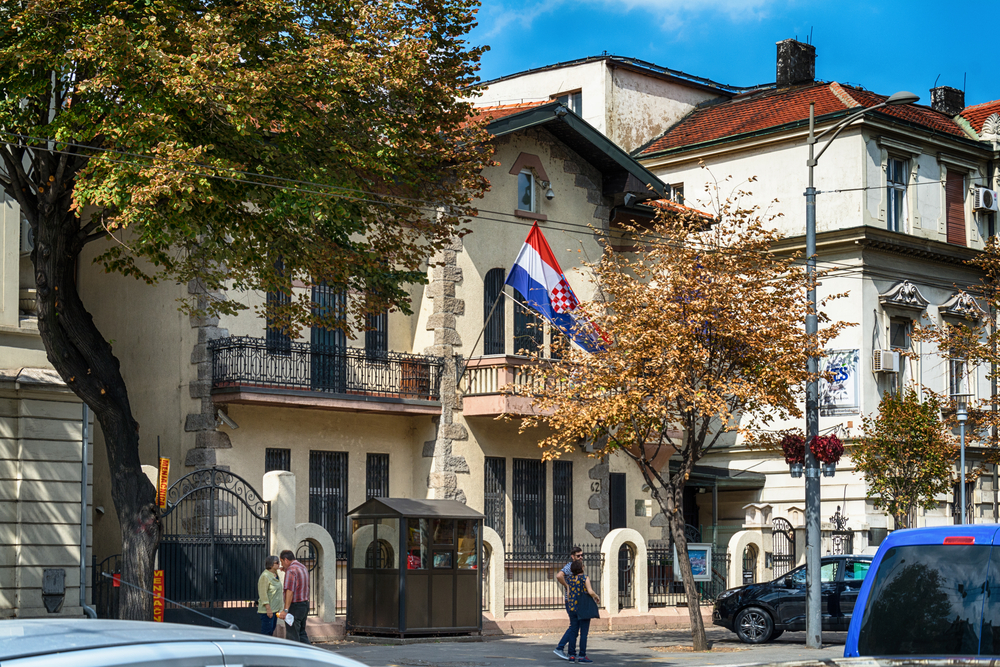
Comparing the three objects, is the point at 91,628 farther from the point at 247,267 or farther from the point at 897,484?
the point at 897,484

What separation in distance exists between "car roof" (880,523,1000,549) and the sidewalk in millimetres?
14095

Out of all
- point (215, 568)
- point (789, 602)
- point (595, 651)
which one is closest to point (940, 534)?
point (595, 651)

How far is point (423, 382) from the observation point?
28062mm

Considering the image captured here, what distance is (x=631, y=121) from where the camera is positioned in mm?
42375

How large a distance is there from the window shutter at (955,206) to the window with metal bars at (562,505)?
647 inches

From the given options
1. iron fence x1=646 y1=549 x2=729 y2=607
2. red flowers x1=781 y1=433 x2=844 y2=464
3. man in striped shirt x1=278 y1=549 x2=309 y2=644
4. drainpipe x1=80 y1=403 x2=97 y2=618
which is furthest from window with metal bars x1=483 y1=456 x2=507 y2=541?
man in striped shirt x1=278 y1=549 x2=309 y2=644

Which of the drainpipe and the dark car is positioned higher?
the drainpipe

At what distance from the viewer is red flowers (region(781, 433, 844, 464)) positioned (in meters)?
23.1

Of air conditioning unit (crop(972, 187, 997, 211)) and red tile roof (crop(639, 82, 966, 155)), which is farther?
air conditioning unit (crop(972, 187, 997, 211))

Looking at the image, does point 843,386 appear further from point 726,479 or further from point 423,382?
point 423,382

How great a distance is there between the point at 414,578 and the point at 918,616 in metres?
13.7

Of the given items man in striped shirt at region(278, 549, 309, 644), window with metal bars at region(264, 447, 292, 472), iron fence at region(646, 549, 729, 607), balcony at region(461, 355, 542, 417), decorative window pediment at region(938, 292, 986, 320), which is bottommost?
iron fence at region(646, 549, 729, 607)

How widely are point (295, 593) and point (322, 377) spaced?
28.9 ft

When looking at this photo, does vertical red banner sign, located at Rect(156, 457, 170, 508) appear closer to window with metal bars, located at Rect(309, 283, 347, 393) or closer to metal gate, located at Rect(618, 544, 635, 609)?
window with metal bars, located at Rect(309, 283, 347, 393)
